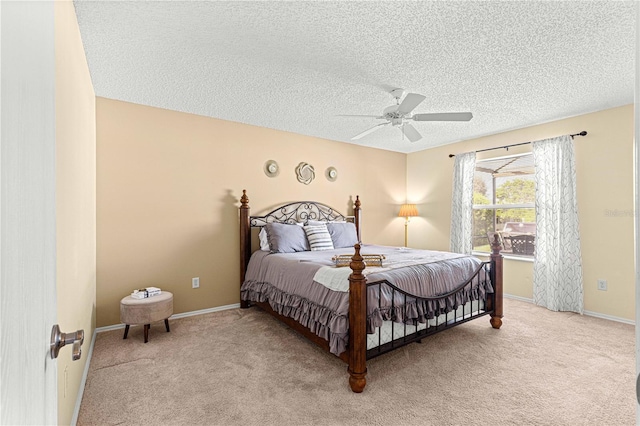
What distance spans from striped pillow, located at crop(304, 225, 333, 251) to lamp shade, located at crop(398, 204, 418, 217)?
6.88 ft

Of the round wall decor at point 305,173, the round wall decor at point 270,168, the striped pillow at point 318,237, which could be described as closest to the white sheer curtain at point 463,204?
the striped pillow at point 318,237

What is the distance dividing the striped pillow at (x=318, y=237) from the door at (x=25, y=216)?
331cm

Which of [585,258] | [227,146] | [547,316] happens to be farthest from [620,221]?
[227,146]

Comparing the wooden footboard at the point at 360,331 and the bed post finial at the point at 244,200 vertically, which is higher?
the bed post finial at the point at 244,200

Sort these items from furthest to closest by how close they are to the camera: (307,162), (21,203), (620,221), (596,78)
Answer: (307,162) → (620,221) → (596,78) → (21,203)

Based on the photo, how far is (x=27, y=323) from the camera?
1.64 ft

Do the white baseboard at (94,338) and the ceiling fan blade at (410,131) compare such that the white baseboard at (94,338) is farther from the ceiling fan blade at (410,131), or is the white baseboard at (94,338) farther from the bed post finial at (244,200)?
the ceiling fan blade at (410,131)

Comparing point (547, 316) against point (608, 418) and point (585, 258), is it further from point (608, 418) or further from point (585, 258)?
point (608, 418)

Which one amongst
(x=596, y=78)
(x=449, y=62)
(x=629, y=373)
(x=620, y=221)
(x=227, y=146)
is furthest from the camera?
(x=227, y=146)

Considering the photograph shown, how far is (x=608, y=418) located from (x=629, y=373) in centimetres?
79

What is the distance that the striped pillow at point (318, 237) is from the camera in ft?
13.0

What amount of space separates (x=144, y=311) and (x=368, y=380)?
212 centimetres

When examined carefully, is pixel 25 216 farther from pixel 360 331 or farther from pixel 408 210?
pixel 408 210

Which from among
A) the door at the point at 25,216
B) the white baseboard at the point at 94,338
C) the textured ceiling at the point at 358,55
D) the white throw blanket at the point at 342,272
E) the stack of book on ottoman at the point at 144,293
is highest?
the textured ceiling at the point at 358,55
